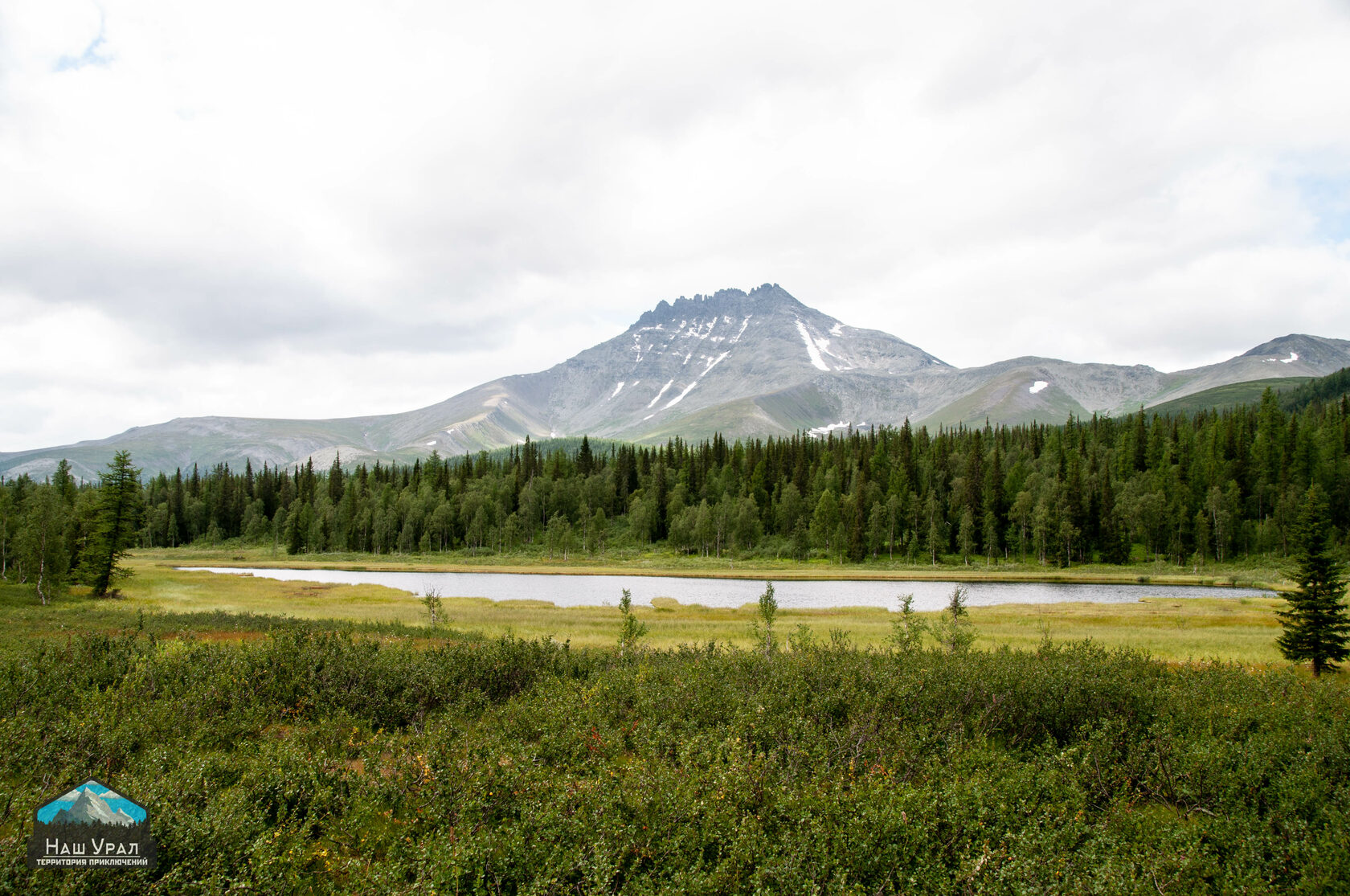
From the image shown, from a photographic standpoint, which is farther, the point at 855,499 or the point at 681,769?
the point at 855,499

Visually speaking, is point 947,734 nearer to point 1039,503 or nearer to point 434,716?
point 434,716

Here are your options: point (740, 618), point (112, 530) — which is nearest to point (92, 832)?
point (740, 618)

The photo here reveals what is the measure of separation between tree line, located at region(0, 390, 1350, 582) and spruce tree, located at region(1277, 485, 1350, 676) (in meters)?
83.6

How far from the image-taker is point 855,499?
122m

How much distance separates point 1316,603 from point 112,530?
269ft

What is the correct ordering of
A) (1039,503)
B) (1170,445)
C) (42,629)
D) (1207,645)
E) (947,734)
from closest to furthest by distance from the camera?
(947,734) → (42,629) → (1207,645) → (1039,503) → (1170,445)

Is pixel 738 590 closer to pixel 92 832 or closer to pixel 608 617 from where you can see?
pixel 608 617

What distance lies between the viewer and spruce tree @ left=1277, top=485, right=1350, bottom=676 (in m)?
27.2

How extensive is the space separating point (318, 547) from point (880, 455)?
128 meters

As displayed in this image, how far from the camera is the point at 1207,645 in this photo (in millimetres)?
35094

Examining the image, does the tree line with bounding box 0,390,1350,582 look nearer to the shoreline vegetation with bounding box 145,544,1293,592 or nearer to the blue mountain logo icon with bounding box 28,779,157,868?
the shoreline vegetation with bounding box 145,544,1293,592

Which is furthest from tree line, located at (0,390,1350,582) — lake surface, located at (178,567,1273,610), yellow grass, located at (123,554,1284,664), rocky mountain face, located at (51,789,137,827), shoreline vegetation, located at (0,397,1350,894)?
rocky mountain face, located at (51,789,137,827)

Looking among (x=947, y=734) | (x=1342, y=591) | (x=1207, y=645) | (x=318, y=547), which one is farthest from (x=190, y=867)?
(x=318, y=547)

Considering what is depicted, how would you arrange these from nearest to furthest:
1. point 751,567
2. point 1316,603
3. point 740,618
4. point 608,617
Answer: point 1316,603 < point 608,617 < point 740,618 < point 751,567
